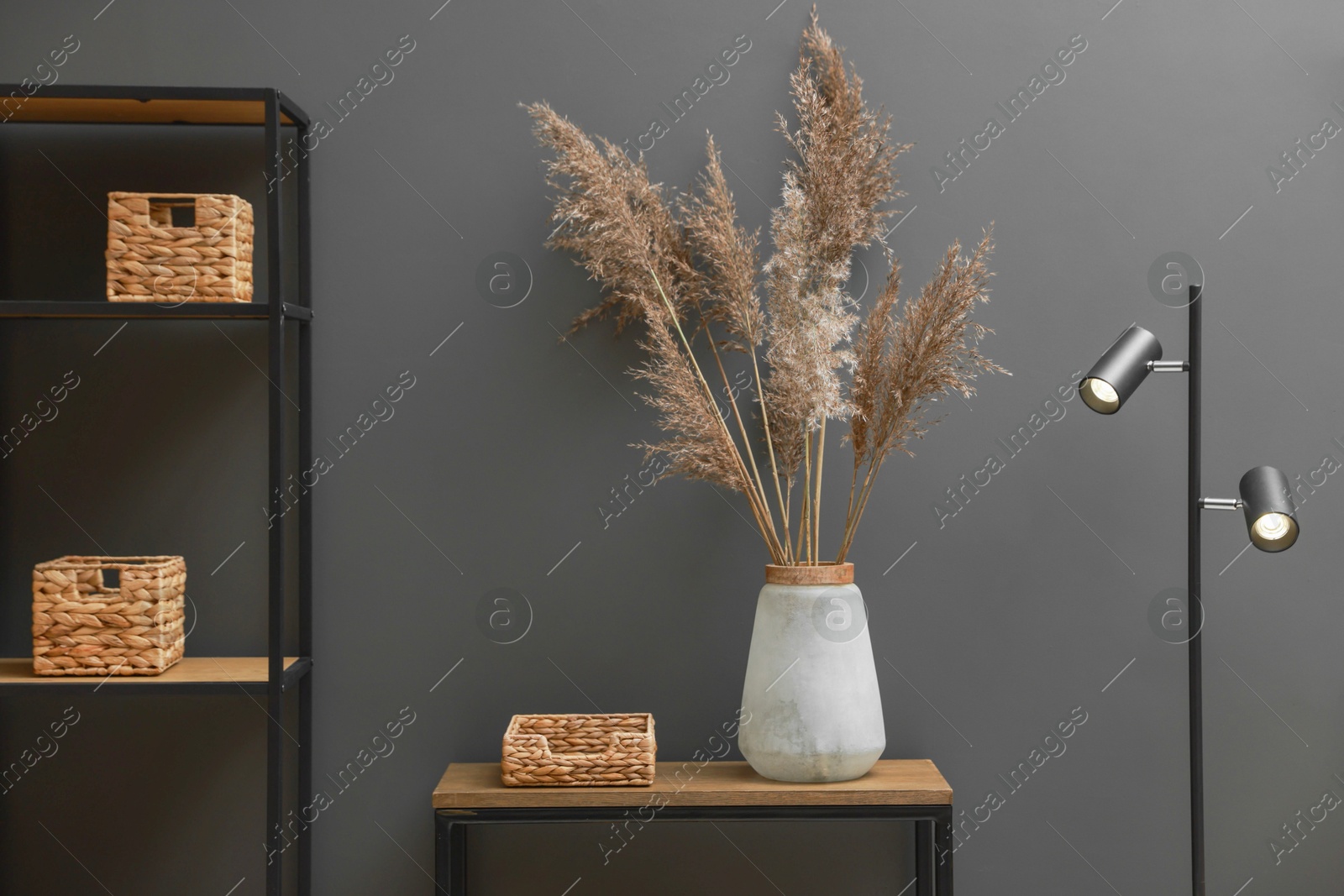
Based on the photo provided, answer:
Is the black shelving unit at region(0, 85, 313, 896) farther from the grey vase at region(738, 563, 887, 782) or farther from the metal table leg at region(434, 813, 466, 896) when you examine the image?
the grey vase at region(738, 563, 887, 782)

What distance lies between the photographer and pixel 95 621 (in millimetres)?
1871

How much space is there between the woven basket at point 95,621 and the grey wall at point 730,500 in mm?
258

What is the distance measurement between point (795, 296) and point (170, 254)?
1211mm

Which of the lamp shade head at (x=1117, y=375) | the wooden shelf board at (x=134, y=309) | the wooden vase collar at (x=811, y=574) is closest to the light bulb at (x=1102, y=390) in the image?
the lamp shade head at (x=1117, y=375)

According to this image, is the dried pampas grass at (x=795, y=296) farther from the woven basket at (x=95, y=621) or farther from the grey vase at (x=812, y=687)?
the woven basket at (x=95, y=621)

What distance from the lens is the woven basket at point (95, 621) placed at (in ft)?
6.13

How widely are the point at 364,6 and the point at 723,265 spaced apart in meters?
1.02

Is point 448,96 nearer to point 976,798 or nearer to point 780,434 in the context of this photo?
point 780,434

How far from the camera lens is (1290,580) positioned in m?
2.18

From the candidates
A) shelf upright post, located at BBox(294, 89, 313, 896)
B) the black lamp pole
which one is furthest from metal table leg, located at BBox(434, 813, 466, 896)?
the black lamp pole

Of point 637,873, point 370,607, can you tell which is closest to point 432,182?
point 370,607

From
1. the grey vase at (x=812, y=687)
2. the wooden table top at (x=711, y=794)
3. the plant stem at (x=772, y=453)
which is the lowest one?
the wooden table top at (x=711, y=794)

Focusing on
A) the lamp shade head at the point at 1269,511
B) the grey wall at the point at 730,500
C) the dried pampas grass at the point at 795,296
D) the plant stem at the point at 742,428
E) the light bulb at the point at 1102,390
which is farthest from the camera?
the grey wall at the point at 730,500

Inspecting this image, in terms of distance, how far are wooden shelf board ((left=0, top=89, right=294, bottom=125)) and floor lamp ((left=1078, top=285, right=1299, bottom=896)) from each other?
168 cm
